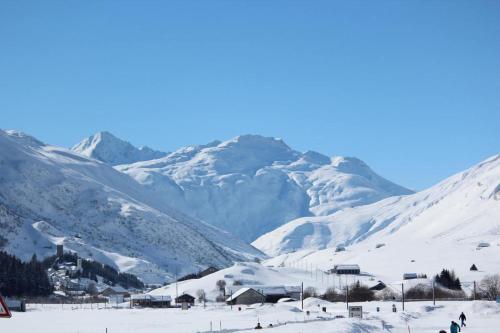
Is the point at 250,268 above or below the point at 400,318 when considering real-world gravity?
above

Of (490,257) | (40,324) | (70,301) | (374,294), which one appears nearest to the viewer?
(40,324)

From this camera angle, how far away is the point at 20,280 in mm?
160500

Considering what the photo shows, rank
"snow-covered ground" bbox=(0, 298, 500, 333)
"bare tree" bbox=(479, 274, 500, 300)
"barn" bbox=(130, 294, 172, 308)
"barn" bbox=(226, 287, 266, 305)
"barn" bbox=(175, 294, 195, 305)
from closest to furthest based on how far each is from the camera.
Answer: "snow-covered ground" bbox=(0, 298, 500, 333) < "bare tree" bbox=(479, 274, 500, 300) < "barn" bbox=(226, 287, 266, 305) < "barn" bbox=(130, 294, 172, 308) < "barn" bbox=(175, 294, 195, 305)

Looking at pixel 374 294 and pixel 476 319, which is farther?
pixel 374 294

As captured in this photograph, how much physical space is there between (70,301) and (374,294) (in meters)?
59.6

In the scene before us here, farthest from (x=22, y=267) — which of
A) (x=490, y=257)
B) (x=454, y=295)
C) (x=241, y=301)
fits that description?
(x=490, y=257)

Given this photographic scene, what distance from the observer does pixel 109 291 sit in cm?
19688

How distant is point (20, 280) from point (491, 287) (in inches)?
3449

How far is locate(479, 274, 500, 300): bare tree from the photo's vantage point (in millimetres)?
126375

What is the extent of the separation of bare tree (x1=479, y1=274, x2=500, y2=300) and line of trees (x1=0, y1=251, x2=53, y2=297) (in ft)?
274

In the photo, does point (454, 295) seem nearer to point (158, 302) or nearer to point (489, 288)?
point (489, 288)

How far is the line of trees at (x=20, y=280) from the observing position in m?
155

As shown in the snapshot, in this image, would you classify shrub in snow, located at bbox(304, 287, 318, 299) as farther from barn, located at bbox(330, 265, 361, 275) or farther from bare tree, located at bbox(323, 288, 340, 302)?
barn, located at bbox(330, 265, 361, 275)

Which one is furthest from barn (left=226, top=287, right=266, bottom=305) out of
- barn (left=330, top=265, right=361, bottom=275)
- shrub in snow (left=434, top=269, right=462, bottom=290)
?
barn (left=330, top=265, right=361, bottom=275)
